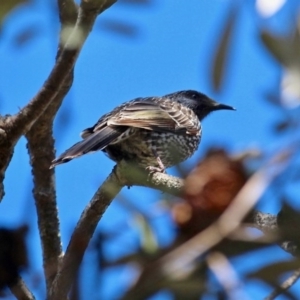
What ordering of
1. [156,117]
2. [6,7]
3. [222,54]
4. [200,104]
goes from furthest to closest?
[200,104] < [156,117] < [6,7] < [222,54]

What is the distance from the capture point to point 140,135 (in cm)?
541

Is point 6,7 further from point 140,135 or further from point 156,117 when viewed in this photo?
point 156,117

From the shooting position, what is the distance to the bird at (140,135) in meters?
4.86

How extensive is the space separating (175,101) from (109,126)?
2.14m

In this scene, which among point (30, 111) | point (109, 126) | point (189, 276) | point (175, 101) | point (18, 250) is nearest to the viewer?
point (189, 276)

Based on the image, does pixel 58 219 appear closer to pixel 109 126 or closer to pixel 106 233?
pixel 109 126

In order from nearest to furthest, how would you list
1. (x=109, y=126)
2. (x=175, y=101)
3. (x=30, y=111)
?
(x=30, y=111), (x=109, y=126), (x=175, y=101)

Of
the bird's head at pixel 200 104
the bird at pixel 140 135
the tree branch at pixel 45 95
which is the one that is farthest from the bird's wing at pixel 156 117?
the tree branch at pixel 45 95

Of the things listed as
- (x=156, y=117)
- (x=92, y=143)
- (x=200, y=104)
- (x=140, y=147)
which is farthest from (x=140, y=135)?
(x=200, y=104)

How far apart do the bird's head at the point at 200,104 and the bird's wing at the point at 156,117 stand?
0.52m

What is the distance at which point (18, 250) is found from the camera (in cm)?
138

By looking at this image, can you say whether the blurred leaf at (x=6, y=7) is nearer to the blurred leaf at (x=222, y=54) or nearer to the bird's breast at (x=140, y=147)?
the blurred leaf at (x=222, y=54)

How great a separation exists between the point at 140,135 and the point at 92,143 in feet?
2.33

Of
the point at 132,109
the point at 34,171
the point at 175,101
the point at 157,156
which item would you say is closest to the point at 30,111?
the point at 34,171
